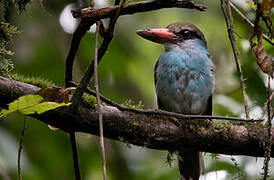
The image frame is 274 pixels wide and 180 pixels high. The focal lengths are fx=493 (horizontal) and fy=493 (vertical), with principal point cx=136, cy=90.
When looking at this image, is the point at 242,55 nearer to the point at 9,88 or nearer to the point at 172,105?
the point at 172,105

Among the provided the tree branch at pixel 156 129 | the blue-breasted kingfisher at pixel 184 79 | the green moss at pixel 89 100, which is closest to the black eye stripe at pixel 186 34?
the blue-breasted kingfisher at pixel 184 79

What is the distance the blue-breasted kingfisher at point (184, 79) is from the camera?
3.54m

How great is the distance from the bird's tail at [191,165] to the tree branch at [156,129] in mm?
973

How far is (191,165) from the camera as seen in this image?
3.62 meters

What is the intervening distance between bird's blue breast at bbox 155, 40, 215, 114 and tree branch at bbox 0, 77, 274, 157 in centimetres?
90

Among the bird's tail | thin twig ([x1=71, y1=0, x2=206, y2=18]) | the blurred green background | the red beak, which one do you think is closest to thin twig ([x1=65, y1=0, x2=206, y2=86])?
thin twig ([x1=71, y1=0, x2=206, y2=18])

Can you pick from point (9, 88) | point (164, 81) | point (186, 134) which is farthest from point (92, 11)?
point (164, 81)

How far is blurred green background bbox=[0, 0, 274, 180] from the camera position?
3.43 meters

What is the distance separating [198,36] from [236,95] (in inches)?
23.2

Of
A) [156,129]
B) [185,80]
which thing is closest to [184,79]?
[185,80]

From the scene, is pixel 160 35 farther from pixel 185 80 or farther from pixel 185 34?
pixel 185 80

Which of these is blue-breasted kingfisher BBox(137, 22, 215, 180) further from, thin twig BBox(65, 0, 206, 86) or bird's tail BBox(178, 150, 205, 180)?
thin twig BBox(65, 0, 206, 86)

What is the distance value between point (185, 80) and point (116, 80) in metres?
1.17

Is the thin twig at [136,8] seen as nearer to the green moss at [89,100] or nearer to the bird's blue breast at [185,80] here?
the green moss at [89,100]
